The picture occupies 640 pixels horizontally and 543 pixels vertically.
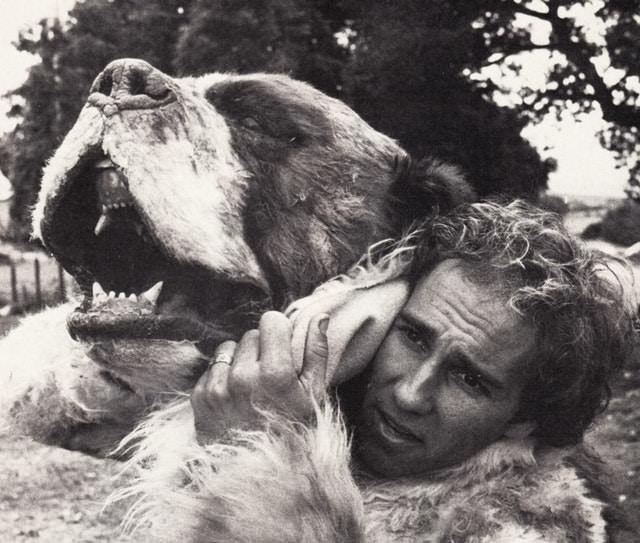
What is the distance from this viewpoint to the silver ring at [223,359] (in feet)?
5.22

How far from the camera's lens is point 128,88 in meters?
1.67

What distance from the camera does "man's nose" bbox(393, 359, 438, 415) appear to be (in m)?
1.65

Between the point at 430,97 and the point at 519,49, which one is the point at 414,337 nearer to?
the point at 430,97

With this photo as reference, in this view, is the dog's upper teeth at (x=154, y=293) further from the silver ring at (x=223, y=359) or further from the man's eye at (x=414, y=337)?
the man's eye at (x=414, y=337)

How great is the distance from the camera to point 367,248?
1.99m

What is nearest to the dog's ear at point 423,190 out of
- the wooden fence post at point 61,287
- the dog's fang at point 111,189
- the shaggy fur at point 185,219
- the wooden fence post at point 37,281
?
the shaggy fur at point 185,219

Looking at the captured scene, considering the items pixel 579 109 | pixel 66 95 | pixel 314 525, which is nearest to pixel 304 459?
pixel 314 525

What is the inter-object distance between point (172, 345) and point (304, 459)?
0.36 meters

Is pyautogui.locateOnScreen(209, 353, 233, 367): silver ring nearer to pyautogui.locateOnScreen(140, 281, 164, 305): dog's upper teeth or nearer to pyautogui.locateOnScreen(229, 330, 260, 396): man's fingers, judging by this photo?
pyautogui.locateOnScreen(229, 330, 260, 396): man's fingers

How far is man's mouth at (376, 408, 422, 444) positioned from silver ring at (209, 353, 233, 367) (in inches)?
13.2

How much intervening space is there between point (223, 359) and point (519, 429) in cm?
69

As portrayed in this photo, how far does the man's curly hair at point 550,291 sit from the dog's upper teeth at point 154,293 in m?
0.54

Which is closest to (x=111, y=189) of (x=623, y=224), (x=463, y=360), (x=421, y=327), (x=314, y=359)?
(x=314, y=359)

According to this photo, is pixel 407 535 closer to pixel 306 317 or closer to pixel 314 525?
pixel 314 525
